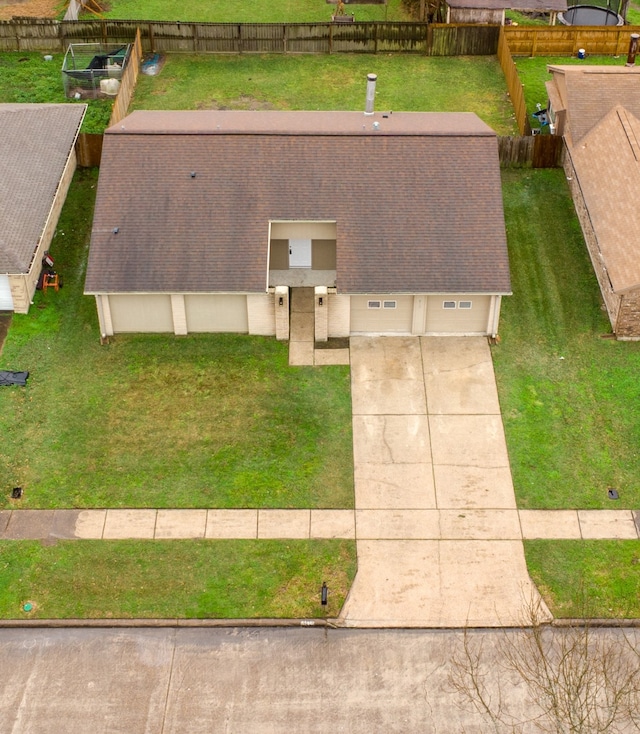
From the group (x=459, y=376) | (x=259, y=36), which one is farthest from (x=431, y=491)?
(x=259, y=36)

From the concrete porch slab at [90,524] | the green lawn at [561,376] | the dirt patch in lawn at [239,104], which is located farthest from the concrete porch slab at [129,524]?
the dirt patch in lawn at [239,104]

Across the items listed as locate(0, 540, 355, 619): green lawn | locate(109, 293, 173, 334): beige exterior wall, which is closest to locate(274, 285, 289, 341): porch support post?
locate(109, 293, 173, 334): beige exterior wall

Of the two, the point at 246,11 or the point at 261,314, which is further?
the point at 246,11

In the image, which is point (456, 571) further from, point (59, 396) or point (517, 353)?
point (59, 396)

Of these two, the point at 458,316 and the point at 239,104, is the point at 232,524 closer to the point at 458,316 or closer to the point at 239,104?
the point at 458,316

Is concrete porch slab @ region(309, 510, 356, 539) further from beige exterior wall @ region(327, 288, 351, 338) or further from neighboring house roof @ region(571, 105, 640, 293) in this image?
neighboring house roof @ region(571, 105, 640, 293)

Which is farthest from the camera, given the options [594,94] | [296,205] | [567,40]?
[567,40]

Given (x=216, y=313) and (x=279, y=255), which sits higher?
(x=279, y=255)
